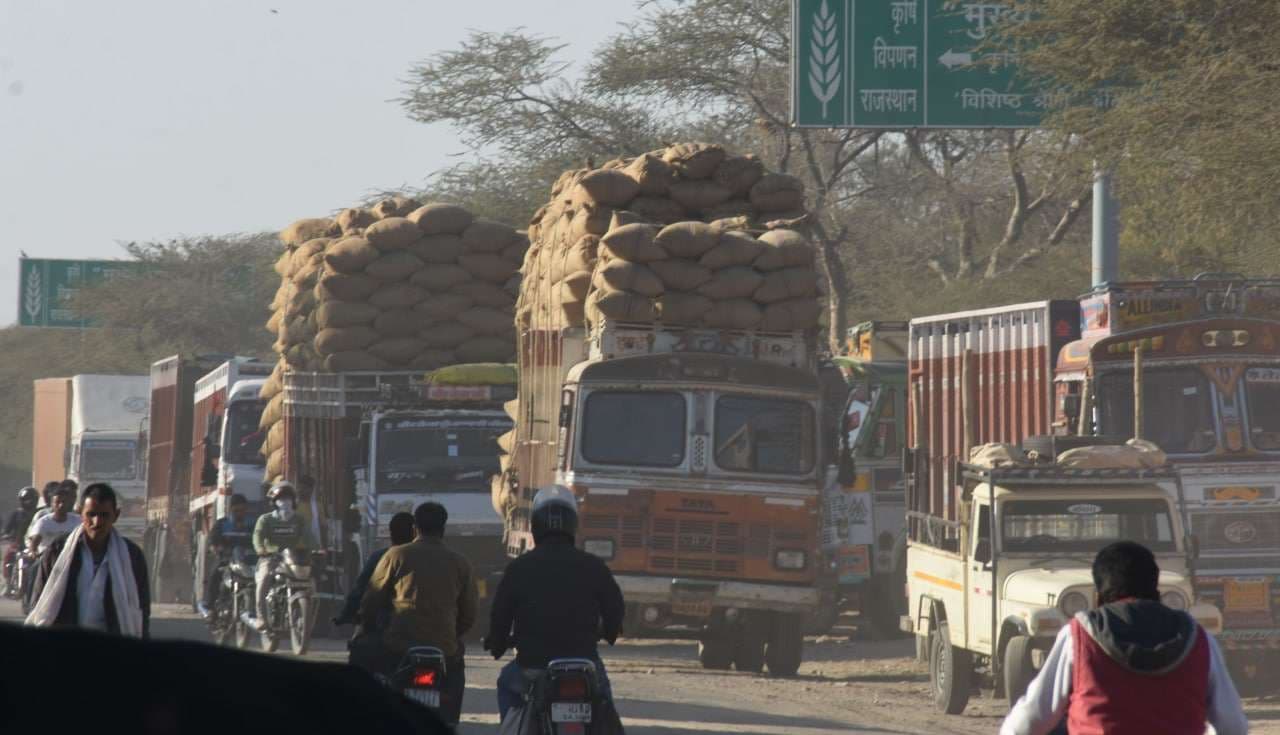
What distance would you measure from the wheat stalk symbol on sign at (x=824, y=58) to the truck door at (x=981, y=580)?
27.9 feet

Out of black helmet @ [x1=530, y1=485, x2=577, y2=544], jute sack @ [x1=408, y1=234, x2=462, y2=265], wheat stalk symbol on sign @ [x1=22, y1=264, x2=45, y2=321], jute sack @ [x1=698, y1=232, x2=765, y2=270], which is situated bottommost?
black helmet @ [x1=530, y1=485, x2=577, y2=544]

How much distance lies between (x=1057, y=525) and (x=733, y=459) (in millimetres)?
3575

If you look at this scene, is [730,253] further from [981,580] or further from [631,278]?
[981,580]

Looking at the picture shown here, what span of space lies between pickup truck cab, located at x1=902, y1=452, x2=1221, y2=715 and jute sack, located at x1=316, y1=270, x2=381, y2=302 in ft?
30.4

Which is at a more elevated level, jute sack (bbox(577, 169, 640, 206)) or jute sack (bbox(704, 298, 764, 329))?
jute sack (bbox(577, 169, 640, 206))

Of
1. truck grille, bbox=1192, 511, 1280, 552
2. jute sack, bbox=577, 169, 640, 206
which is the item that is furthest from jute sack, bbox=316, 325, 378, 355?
truck grille, bbox=1192, 511, 1280, 552

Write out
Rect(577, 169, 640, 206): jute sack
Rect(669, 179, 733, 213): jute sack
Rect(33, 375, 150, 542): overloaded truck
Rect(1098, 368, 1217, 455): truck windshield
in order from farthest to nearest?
Rect(33, 375, 150, 542): overloaded truck → Rect(669, 179, 733, 213): jute sack → Rect(577, 169, 640, 206): jute sack → Rect(1098, 368, 1217, 455): truck windshield

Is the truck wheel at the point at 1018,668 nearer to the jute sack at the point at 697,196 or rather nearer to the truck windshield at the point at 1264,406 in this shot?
the truck windshield at the point at 1264,406

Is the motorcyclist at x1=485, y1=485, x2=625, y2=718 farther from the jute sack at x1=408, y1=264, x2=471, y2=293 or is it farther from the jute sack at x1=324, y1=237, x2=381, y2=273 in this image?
the jute sack at x1=324, y1=237, x2=381, y2=273

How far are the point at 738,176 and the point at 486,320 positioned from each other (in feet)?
15.6

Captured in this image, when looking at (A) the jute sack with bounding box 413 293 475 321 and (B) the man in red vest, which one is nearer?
(B) the man in red vest

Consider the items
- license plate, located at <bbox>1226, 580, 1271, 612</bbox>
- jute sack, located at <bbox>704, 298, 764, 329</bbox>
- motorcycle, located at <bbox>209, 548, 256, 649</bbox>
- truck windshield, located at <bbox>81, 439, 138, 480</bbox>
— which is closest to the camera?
license plate, located at <bbox>1226, 580, 1271, 612</bbox>

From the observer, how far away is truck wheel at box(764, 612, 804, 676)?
17500mm

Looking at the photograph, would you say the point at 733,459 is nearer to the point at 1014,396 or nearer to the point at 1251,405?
the point at 1014,396
